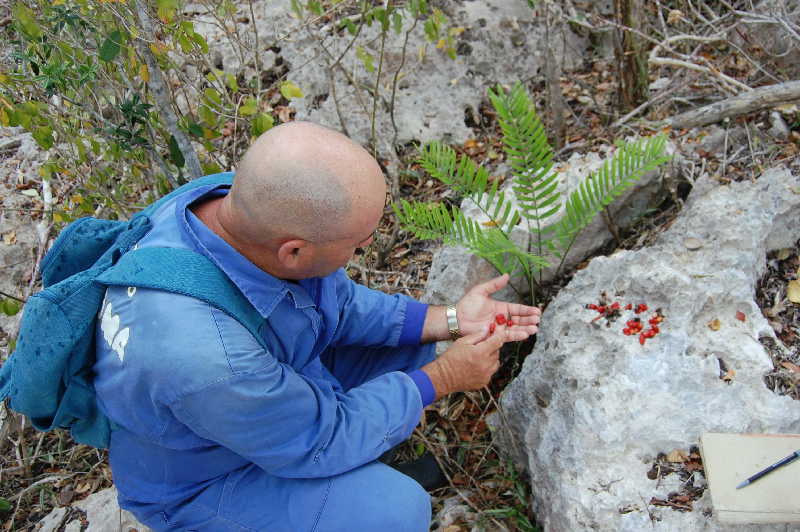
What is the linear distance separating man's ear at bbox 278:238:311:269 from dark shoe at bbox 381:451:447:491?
48.7 inches

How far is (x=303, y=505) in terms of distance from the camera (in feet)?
7.31

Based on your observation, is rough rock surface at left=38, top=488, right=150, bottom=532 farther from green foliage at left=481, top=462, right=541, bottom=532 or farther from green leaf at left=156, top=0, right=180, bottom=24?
green leaf at left=156, top=0, right=180, bottom=24

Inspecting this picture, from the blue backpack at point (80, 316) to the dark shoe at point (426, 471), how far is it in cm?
118

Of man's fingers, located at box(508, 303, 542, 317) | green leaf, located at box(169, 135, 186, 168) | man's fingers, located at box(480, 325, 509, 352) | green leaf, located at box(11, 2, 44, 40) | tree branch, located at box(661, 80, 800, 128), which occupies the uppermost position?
green leaf, located at box(11, 2, 44, 40)

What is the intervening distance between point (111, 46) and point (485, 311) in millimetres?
1873

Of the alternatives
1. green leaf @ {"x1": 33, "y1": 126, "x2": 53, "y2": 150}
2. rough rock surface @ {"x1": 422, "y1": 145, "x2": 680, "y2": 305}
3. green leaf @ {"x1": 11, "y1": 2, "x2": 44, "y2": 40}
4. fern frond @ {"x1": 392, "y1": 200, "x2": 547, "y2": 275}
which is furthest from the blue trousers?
green leaf @ {"x1": 11, "y1": 2, "x2": 44, "y2": 40}

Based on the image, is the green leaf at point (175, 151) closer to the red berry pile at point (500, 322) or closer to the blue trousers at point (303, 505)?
the blue trousers at point (303, 505)

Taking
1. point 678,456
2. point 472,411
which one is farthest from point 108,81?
point 678,456

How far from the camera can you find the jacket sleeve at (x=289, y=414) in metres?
1.92

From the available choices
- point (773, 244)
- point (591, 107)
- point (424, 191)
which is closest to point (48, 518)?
point (424, 191)

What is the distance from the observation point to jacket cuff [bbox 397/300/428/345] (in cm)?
282

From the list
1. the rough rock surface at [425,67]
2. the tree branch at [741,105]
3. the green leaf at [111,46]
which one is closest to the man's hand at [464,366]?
the green leaf at [111,46]

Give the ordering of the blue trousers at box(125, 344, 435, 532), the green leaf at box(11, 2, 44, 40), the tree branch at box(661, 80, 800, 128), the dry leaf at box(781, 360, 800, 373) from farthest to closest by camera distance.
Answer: the tree branch at box(661, 80, 800, 128) → the green leaf at box(11, 2, 44, 40) → the dry leaf at box(781, 360, 800, 373) → the blue trousers at box(125, 344, 435, 532)

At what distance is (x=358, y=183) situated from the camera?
1950mm
